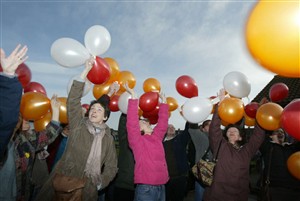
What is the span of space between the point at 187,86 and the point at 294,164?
6.22ft

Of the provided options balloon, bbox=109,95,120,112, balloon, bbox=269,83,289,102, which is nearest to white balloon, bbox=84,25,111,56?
balloon, bbox=109,95,120,112

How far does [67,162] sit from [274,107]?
8.82 ft

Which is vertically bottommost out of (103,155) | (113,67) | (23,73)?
(103,155)

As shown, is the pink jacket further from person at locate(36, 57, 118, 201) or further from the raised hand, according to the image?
the raised hand

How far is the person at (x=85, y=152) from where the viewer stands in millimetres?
2441

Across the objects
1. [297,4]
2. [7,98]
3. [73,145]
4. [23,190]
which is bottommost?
[23,190]

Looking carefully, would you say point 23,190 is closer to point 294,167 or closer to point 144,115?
point 144,115

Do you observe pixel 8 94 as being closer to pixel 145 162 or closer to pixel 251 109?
pixel 145 162

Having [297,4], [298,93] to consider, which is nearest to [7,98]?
[297,4]

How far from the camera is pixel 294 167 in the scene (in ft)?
11.2

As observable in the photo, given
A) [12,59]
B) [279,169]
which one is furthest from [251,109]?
[12,59]

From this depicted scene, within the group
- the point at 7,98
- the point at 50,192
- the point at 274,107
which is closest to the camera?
the point at 7,98

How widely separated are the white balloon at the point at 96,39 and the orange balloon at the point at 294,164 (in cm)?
301

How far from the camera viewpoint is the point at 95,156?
102 inches
